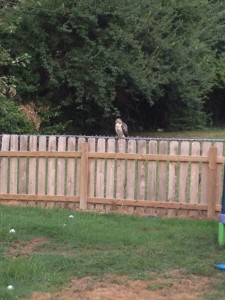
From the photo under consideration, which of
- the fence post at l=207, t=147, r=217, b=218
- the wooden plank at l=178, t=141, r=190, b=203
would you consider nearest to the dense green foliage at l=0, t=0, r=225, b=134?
the wooden plank at l=178, t=141, r=190, b=203

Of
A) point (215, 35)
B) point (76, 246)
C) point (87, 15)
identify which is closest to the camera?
point (76, 246)

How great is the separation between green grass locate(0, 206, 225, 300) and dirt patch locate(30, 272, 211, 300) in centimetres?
12

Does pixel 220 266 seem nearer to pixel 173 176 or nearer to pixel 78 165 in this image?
pixel 173 176

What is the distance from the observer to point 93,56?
63.3 feet

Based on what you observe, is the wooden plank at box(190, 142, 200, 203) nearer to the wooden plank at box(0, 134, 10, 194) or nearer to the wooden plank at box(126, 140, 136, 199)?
the wooden plank at box(126, 140, 136, 199)

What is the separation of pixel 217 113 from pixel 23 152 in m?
23.4

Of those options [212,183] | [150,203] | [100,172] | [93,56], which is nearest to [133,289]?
[212,183]

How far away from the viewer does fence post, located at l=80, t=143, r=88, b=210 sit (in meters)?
10.2

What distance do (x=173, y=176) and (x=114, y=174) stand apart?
919 millimetres

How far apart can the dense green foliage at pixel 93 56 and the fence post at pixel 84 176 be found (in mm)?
7588

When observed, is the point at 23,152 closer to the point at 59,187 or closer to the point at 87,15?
the point at 59,187

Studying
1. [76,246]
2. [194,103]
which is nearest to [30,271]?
[76,246]

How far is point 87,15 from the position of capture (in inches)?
738

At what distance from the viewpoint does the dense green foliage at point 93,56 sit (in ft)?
62.5
